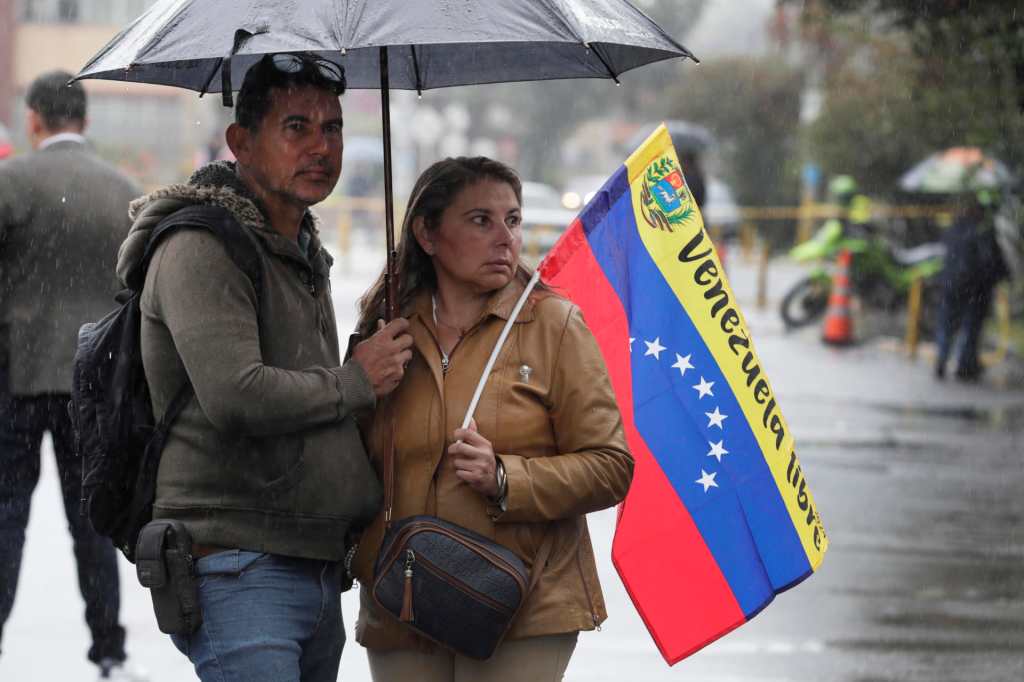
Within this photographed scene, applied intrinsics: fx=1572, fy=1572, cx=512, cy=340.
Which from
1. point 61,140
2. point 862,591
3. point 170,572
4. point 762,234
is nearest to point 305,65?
point 170,572

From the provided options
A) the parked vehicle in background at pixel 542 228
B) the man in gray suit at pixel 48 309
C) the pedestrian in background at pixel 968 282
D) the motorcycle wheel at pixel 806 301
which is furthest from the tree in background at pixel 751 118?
the man in gray suit at pixel 48 309

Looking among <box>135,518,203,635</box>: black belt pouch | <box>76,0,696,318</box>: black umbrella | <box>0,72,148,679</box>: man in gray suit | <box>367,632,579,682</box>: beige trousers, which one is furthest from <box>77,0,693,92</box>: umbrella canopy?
<box>0,72,148,679</box>: man in gray suit

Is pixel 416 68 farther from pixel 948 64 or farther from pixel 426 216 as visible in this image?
pixel 948 64

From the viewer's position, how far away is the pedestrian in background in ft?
51.1

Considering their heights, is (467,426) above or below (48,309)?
above

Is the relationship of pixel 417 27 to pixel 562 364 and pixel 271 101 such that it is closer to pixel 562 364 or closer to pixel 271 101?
pixel 271 101

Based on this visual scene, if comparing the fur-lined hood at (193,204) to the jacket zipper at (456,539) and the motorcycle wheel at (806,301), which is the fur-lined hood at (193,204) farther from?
the motorcycle wheel at (806,301)

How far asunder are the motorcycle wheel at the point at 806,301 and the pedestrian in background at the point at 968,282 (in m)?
3.69

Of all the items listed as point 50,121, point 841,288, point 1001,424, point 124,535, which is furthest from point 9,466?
point 841,288

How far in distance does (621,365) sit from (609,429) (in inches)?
22.1

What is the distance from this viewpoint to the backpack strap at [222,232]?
3.13m

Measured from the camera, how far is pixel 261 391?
3057mm

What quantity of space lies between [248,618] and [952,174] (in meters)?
18.1

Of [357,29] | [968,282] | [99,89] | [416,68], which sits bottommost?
[99,89]
